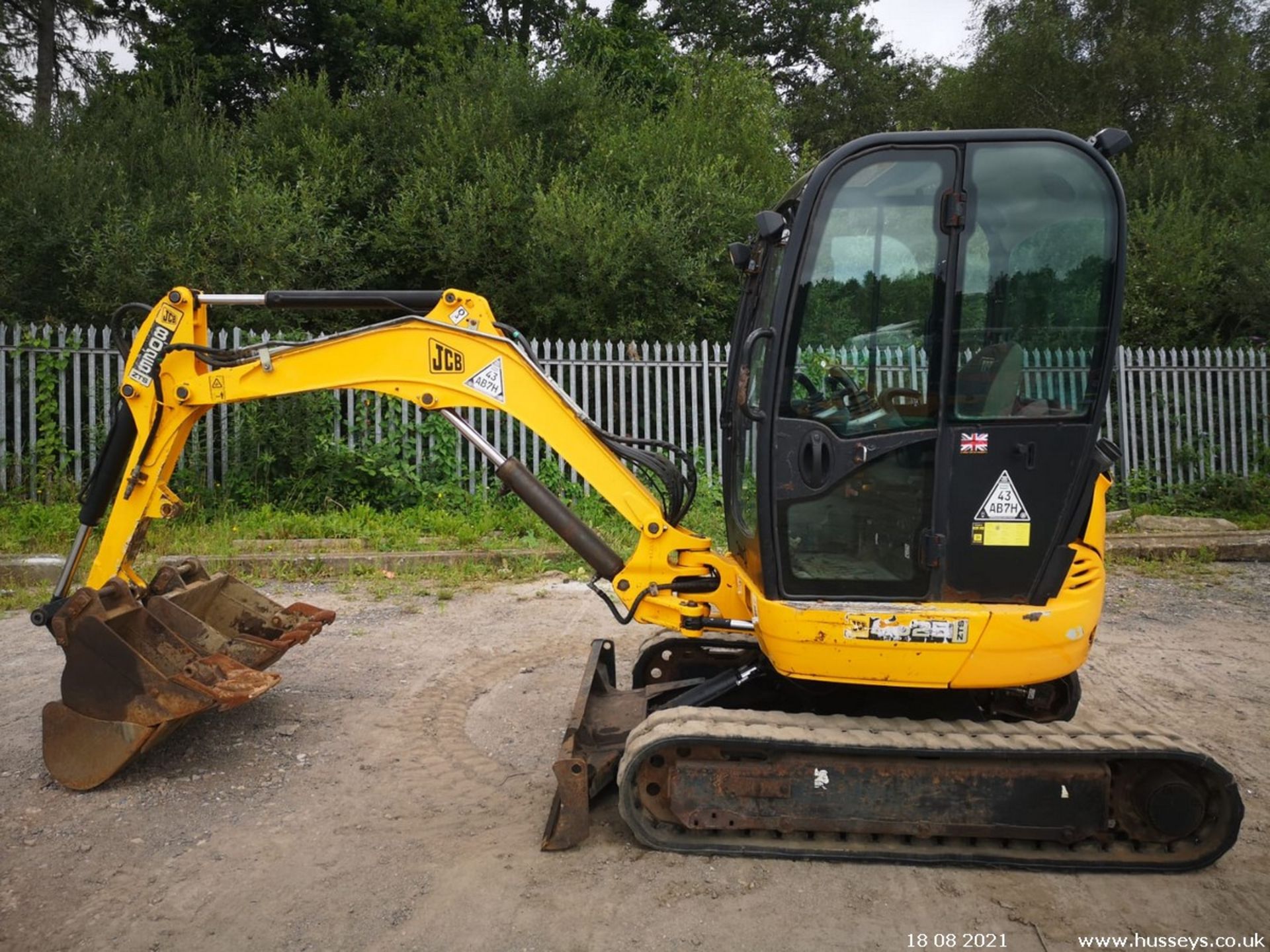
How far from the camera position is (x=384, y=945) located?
9.45ft

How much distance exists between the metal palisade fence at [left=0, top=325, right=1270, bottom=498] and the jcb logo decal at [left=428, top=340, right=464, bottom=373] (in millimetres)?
4316

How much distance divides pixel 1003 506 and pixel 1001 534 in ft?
0.33

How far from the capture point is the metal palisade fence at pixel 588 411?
948cm

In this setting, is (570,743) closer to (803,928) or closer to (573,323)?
(803,928)

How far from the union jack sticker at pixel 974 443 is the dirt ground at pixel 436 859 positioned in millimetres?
1472

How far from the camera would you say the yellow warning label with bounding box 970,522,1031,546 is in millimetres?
3531

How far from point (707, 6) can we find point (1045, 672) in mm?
26214

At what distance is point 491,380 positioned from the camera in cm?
422

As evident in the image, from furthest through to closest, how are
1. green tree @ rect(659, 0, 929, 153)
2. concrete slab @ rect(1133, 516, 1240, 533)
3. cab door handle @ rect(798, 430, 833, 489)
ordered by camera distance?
1. green tree @ rect(659, 0, 929, 153)
2. concrete slab @ rect(1133, 516, 1240, 533)
3. cab door handle @ rect(798, 430, 833, 489)

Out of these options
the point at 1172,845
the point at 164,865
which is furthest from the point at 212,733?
the point at 1172,845

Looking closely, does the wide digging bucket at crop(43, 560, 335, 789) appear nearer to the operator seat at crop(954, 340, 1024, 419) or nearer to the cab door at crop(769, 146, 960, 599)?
the cab door at crop(769, 146, 960, 599)

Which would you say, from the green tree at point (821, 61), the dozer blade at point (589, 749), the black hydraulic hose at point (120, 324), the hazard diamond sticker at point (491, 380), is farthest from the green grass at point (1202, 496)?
the green tree at point (821, 61)

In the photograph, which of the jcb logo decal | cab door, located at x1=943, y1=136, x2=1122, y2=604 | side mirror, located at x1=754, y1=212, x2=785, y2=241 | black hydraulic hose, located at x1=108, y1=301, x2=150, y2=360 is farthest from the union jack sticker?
black hydraulic hose, located at x1=108, y1=301, x2=150, y2=360

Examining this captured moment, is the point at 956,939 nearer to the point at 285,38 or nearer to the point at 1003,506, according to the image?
the point at 1003,506
